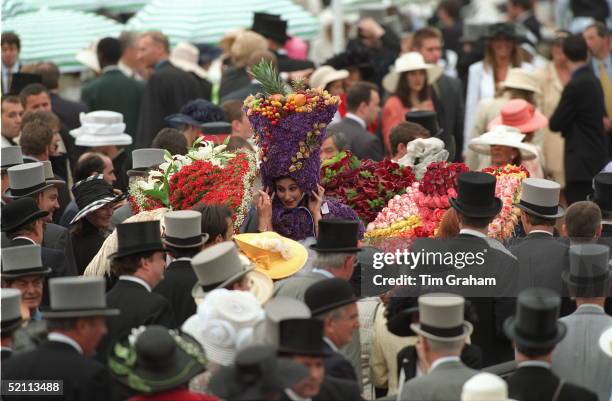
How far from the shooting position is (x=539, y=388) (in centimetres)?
648

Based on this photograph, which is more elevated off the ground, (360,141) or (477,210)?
(477,210)

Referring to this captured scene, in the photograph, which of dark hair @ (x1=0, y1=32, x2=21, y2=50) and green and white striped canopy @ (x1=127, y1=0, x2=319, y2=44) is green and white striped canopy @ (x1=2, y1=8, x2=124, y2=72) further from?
dark hair @ (x1=0, y1=32, x2=21, y2=50)

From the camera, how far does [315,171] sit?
8891mm

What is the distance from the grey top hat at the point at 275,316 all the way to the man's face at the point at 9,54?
29.3 ft

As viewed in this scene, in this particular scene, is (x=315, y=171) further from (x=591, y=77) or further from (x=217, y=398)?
(x=591, y=77)

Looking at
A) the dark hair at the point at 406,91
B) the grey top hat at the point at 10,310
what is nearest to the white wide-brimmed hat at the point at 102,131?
the dark hair at the point at 406,91

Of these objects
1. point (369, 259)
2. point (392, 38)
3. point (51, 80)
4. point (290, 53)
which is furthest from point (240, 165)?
point (392, 38)

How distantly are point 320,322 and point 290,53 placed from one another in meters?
10.4

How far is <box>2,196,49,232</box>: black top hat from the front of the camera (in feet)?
28.5

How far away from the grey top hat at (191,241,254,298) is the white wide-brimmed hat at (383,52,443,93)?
22.2 feet

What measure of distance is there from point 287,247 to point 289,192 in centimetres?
61

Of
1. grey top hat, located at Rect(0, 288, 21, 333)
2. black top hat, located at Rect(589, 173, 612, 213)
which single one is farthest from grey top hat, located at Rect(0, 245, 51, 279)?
black top hat, located at Rect(589, 173, 612, 213)

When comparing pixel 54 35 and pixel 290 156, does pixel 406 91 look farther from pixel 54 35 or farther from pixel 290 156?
pixel 290 156

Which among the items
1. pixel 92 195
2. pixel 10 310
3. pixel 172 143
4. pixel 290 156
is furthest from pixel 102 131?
pixel 10 310
